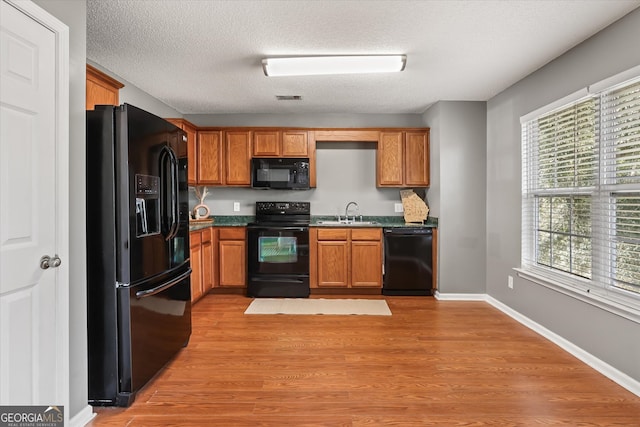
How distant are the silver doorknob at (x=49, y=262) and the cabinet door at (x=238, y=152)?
3.08m

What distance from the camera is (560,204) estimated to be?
9.72ft

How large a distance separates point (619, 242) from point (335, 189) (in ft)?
10.4

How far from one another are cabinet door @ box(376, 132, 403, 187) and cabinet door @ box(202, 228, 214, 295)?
2.32 metres

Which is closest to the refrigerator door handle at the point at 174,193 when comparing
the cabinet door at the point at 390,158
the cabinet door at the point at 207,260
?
the cabinet door at the point at 207,260

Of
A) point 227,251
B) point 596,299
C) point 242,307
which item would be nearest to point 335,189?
point 227,251

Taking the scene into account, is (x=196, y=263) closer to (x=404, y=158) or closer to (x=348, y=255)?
(x=348, y=255)

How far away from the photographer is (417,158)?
4566mm

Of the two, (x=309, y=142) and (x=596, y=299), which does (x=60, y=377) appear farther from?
(x=309, y=142)

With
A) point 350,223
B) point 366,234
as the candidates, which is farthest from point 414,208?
point 350,223

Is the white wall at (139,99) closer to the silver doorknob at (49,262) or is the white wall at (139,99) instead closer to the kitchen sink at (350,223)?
the silver doorknob at (49,262)

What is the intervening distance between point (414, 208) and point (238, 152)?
244 cm

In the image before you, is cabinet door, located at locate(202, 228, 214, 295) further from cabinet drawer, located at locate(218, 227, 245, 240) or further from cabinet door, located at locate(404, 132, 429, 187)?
cabinet door, located at locate(404, 132, 429, 187)

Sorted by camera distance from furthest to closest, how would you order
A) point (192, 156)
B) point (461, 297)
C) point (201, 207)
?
point (201, 207), point (192, 156), point (461, 297)

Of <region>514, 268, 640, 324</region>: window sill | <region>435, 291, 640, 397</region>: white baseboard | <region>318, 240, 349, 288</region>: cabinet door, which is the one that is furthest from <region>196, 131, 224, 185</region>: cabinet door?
<region>514, 268, 640, 324</region>: window sill
